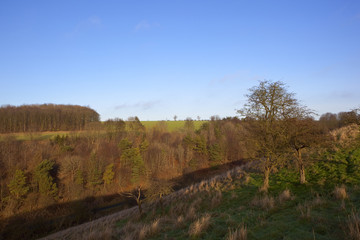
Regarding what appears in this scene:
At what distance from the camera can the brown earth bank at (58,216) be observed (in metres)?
21.9

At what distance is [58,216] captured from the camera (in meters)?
25.6

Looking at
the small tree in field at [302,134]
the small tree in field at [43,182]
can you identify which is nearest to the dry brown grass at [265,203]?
the small tree in field at [302,134]

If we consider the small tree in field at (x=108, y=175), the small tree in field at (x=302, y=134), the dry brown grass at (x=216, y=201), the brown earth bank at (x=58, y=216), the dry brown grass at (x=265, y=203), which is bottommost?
the brown earth bank at (x=58, y=216)

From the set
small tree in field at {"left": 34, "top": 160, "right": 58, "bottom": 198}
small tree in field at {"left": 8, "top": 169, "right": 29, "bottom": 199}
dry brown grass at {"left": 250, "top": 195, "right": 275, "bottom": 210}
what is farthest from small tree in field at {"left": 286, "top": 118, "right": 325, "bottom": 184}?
small tree in field at {"left": 8, "top": 169, "right": 29, "bottom": 199}

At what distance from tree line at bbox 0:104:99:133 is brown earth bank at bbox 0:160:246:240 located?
3082 cm

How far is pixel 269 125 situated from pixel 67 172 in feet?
114

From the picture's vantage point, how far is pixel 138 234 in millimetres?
7465

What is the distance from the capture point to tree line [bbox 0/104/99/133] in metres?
48.5

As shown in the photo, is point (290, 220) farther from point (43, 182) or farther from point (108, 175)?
point (108, 175)

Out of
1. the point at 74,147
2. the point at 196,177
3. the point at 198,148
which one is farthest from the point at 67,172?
the point at 198,148

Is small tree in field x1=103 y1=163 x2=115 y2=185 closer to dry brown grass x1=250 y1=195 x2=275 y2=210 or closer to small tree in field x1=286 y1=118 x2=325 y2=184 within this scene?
dry brown grass x1=250 y1=195 x2=275 y2=210

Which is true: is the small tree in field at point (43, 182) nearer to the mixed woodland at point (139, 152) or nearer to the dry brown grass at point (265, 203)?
the mixed woodland at point (139, 152)

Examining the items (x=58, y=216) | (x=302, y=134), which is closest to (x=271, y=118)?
(x=302, y=134)

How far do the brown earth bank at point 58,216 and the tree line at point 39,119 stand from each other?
30.8 metres
